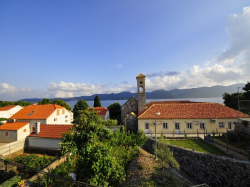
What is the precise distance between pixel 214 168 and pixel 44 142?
77.9ft

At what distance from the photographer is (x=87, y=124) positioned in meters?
8.36

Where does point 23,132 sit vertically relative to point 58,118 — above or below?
below

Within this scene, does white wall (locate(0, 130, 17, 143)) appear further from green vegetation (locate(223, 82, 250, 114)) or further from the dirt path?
green vegetation (locate(223, 82, 250, 114))

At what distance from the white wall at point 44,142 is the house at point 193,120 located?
50.2 feet

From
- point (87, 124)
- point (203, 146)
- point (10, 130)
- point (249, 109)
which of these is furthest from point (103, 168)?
point (249, 109)

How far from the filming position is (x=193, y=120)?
2448 centimetres

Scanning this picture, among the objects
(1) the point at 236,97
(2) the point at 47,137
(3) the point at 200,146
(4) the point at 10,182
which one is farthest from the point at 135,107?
(1) the point at 236,97

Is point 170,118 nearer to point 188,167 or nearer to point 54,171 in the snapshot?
point 188,167

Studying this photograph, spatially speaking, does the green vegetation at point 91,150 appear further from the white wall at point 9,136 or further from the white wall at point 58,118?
the white wall at point 58,118

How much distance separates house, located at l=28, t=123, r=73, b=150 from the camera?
19.5 meters

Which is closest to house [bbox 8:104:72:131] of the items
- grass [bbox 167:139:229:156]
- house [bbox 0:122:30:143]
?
house [bbox 0:122:30:143]

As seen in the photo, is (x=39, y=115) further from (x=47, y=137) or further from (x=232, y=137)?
(x=232, y=137)

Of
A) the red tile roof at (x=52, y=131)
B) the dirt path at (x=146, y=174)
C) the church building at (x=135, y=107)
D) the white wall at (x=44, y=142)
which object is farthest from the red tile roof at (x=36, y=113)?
the dirt path at (x=146, y=174)

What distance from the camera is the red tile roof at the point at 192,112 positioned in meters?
24.4
